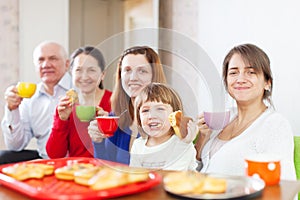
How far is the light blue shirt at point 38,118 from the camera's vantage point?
2133 mm

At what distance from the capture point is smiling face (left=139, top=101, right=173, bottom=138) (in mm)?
1060

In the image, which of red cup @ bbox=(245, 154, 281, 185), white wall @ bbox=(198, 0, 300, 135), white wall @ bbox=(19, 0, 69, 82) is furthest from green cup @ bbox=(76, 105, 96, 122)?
white wall @ bbox=(19, 0, 69, 82)

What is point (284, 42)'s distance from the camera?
6.84ft

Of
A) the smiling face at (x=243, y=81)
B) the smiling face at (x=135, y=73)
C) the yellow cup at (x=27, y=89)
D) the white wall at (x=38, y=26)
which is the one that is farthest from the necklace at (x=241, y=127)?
the white wall at (x=38, y=26)

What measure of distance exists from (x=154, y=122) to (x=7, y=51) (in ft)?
6.58

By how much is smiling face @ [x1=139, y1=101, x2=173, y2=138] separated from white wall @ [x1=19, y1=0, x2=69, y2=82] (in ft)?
6.38

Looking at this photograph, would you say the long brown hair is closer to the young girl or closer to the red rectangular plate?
the young girl

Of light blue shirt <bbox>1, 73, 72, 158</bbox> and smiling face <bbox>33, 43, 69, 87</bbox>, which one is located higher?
smiling face <bbox>33, 43, 69, 87</bbox>

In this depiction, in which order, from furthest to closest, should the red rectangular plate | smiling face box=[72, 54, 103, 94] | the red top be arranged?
the red top, smiling face box=[72, 54, 103, 94], the red rectangular plate

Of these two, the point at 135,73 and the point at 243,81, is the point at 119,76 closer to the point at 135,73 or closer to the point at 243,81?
the point at 135,73

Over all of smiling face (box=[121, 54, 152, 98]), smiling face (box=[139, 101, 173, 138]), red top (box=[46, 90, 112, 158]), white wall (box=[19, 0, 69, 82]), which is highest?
white wall (box=[19, 0, 69, 82])

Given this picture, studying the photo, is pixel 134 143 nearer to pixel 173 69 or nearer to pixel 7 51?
pixel 173 69

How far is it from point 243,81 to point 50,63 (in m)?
1.22

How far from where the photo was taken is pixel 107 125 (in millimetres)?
1127
